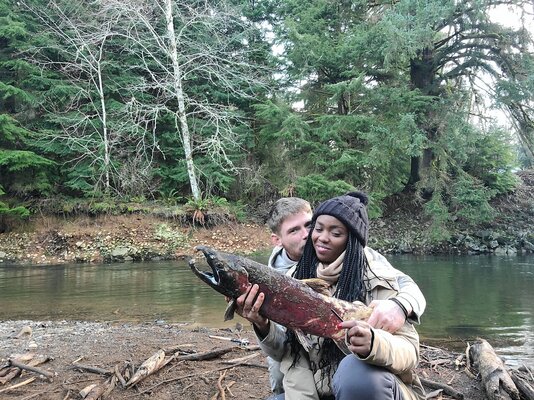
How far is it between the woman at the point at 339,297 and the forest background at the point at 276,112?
561 inches

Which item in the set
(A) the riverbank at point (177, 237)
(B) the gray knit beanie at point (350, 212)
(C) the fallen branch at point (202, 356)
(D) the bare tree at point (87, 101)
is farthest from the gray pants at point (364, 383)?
(D) the bare tree at point (87, 101)

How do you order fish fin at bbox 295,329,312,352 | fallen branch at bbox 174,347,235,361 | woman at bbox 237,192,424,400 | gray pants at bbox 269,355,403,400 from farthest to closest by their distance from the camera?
fallen branch at bbox 174,347,235,361, fish fin at bbox 295,329,312,352, woman at bbox 237,192,424,400, gray pants at bbox 269,355,403,400

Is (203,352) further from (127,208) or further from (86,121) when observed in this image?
(86,121)

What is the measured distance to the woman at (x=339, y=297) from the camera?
1.92m

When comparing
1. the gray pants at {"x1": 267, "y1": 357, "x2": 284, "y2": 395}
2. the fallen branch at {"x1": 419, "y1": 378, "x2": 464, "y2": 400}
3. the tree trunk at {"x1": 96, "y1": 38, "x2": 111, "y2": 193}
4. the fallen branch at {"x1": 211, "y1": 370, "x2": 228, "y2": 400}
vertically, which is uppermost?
the tree trunk at {"x1": 96, "y1": 38, "x2": 111, "y2": 193}

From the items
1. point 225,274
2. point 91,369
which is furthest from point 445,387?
point 91,369

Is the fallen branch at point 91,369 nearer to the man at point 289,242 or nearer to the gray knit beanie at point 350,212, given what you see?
the man at point 289,242

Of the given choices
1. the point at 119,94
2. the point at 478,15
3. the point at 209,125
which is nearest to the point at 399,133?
the point at 478,15

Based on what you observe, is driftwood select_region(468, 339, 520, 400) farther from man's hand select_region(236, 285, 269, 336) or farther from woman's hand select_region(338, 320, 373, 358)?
man's hand select_region(236, 285, 269, 336)

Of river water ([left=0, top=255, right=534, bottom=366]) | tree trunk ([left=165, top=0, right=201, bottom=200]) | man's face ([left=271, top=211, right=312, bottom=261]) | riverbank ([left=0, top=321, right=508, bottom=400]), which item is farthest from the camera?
tree trunk ([left=165, top=0, right=201, bottom=200])

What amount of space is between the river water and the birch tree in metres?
6.33

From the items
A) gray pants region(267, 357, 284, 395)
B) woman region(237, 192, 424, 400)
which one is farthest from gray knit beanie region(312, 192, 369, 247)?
gray pants region(267, 357, 284, 395)

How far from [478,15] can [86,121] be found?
50.2ft

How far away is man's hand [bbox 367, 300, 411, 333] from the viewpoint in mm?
1955
